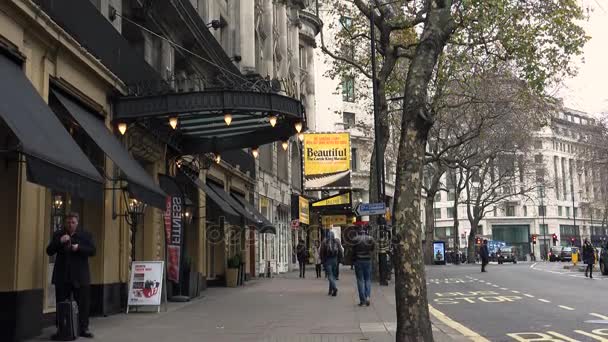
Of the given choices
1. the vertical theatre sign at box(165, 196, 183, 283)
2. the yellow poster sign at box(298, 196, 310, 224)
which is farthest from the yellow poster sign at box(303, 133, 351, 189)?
the vertical theatre sign at box(165, 196, 183, 283)

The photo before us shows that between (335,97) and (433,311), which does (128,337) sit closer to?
(433,311)

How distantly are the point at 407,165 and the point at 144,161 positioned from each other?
30.9 ft

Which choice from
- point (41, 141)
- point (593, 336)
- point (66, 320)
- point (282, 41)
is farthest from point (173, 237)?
point (282, 41)

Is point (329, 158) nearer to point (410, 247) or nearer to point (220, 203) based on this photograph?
point (220, 203)

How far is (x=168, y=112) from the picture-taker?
1282cm

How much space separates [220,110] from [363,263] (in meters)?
4.86

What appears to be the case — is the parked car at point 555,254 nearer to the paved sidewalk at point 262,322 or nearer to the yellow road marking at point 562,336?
the paved sidewalk at point 262,322

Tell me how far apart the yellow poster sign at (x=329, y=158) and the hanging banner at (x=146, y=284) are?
26.4 meters

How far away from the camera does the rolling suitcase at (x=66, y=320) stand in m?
8.90

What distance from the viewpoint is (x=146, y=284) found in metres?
13.1

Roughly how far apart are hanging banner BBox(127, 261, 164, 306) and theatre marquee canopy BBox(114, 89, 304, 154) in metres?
3.20

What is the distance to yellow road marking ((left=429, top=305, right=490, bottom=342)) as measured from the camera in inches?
373

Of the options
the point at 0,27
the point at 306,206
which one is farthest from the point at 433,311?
the point at 306,206

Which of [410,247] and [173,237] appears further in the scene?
[173,237]
